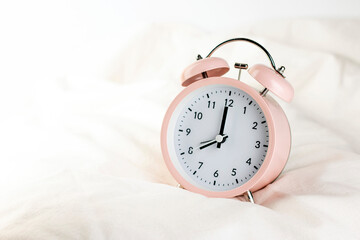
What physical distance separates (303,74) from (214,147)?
1.72 feet

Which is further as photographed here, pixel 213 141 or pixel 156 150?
pixel 156 150

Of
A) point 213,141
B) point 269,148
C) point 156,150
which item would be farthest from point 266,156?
point 156,150

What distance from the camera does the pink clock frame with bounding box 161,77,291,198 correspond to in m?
0.94

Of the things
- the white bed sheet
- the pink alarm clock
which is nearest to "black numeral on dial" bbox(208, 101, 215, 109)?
the pink alarm clock

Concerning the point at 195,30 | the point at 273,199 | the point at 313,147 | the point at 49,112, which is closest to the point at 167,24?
the point at 195,30

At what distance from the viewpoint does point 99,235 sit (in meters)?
0.71

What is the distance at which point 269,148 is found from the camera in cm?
94

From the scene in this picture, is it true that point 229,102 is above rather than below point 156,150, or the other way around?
above

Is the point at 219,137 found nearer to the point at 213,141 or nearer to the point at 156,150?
the point at 213,141

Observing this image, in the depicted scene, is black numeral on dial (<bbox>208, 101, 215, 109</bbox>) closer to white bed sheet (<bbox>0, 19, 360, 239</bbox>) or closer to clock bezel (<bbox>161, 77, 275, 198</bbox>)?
clock bezel (<bbox>161, 77, 275, 198</bbox>)

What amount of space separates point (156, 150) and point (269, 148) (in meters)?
0.34

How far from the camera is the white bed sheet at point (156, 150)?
2.45 feet

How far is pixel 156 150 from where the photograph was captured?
46.3 inches

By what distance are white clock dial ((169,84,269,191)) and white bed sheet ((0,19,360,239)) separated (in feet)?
0.26
